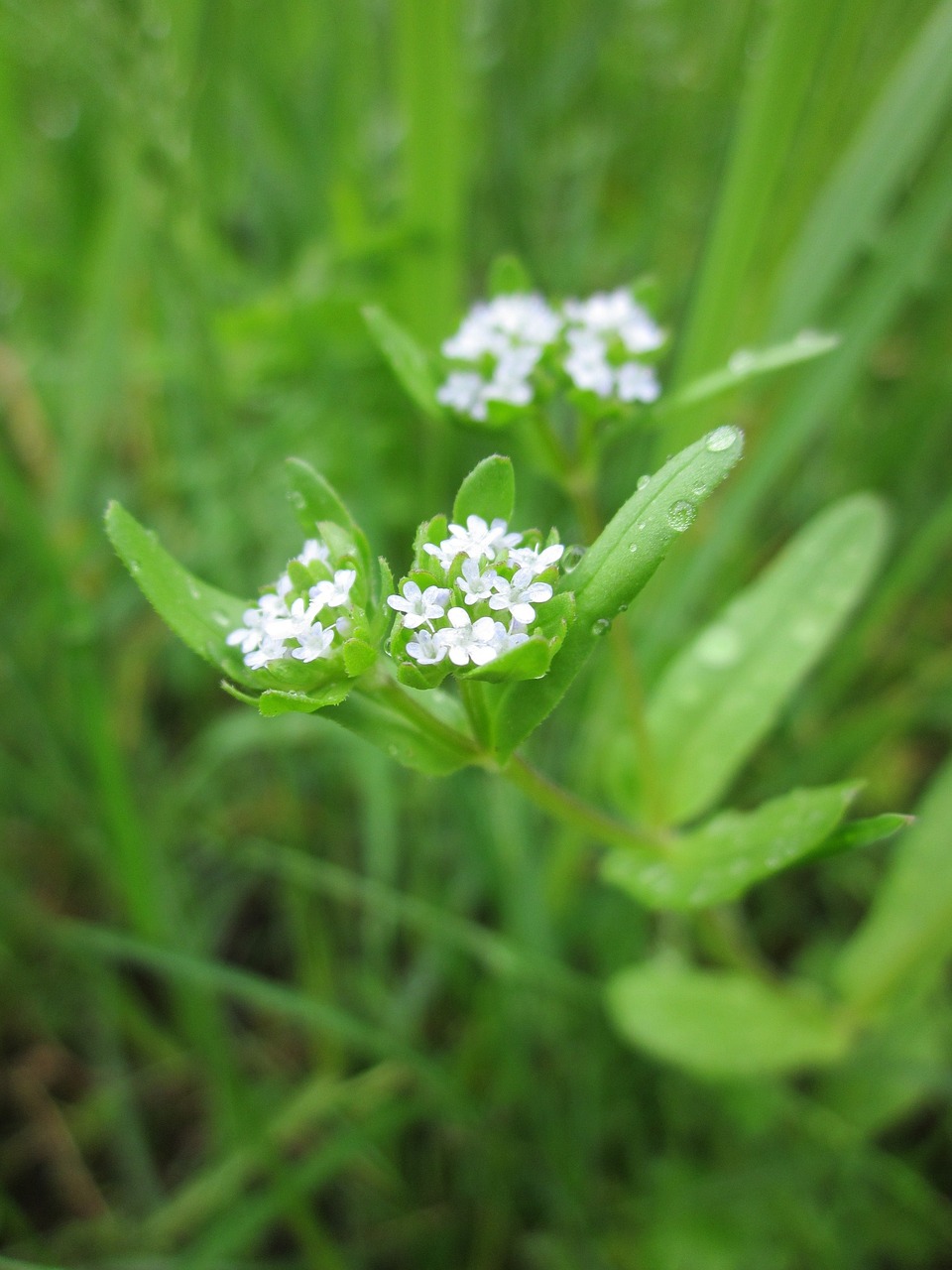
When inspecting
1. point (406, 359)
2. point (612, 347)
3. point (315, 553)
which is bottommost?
point (315, 553)

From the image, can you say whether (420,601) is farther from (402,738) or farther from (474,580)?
(402,738)

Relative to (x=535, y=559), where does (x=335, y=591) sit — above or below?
above

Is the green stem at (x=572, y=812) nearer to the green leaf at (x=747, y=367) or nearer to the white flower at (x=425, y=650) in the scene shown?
the white flower at (x=425, y=650)

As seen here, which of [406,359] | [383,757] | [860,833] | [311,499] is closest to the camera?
[860,833]

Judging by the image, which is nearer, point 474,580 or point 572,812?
point 474,580

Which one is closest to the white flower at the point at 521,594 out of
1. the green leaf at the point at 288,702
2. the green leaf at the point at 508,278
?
the green leaf at the point at 288,702

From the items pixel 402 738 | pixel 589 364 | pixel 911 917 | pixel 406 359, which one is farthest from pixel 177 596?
pixel 911 917
